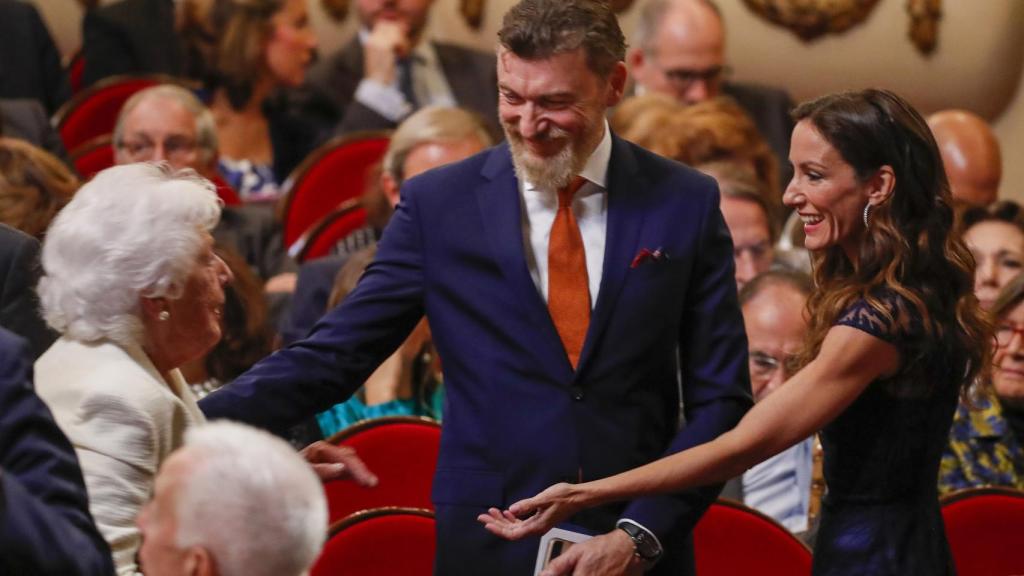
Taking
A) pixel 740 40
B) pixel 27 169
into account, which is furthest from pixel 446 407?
pixel 740 40

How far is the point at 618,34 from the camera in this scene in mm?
2658

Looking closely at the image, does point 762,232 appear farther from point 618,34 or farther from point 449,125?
point 618,34

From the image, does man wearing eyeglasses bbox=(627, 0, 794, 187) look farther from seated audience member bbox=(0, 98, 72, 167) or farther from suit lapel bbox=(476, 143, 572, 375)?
suit lapel bbox=(476, 143, 572, 375)

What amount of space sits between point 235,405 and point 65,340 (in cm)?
36

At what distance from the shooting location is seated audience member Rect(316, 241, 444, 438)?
3.94 metres

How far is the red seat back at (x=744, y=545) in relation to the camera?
125 inches

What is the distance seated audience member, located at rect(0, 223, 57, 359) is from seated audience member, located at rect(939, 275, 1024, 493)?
206 centimetres

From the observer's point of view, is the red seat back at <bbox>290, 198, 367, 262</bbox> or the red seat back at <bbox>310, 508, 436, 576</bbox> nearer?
the red seat back at <bbox>310, 508, 436, 576</bbox>

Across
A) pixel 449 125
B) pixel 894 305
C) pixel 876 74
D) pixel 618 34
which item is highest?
pixel 618 34

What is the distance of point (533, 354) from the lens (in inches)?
103

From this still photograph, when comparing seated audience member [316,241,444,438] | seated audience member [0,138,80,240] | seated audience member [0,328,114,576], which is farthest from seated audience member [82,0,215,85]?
seated audience member [0,328,114,576]

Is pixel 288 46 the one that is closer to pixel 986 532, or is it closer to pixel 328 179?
pixel 328 179

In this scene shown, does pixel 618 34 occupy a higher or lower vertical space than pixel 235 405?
higher

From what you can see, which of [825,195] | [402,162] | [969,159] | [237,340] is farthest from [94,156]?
[825,195]
